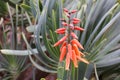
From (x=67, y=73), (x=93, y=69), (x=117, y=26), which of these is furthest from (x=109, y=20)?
(x=67, y=73)

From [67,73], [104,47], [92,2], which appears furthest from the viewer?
[92,2]

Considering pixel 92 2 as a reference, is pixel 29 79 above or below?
below

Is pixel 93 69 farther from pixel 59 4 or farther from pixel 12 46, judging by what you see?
pixel 12 46

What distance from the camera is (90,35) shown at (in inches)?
44.3

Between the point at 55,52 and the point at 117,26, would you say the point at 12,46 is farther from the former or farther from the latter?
the point at 117,26

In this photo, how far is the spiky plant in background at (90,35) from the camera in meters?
1.07

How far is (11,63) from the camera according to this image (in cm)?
129

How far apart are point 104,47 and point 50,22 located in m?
0.24

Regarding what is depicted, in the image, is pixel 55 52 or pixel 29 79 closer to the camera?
pixel 55 52

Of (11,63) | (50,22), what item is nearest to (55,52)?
(50,22)

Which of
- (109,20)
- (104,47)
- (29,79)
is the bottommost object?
(29,79)

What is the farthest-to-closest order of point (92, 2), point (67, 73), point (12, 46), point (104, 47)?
point (12, 46) → point (92, 2) → point (104, 47) → point (67, 73)

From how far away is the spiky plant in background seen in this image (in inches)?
42.1

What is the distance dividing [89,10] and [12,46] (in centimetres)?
38
